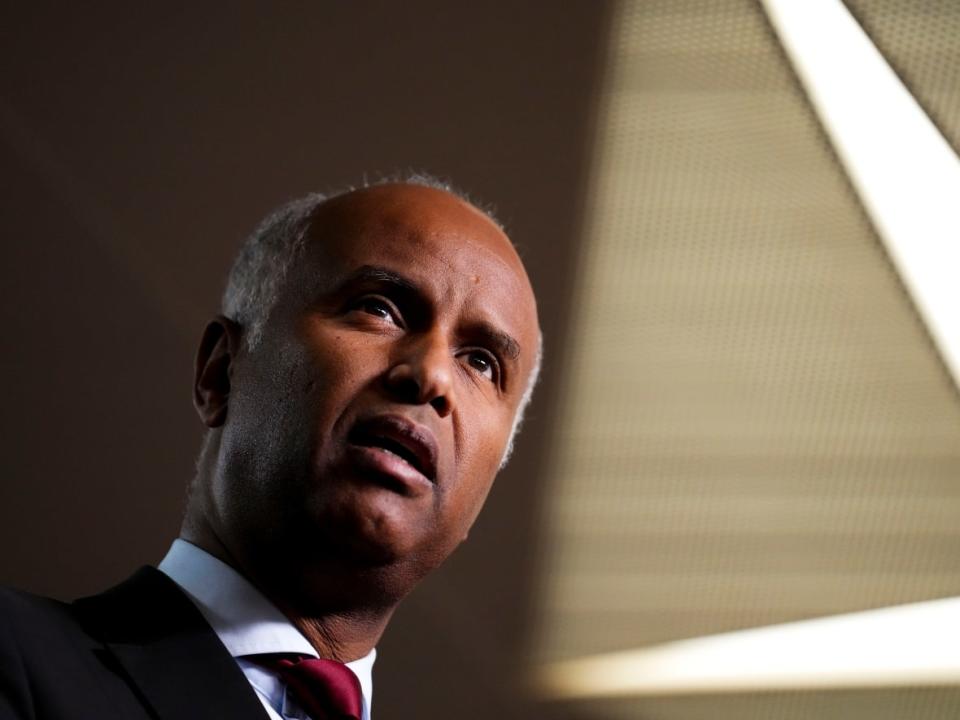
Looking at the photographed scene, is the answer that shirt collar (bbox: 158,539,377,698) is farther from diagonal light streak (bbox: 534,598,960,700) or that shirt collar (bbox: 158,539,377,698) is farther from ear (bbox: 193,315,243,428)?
diagonal light streak (bbox: 534,598,960,700)

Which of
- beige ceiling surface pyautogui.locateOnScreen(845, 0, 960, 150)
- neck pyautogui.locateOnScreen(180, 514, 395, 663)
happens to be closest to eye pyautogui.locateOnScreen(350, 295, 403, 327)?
neck pyautogui.locateOnScreen(180, 514, 395, 663)

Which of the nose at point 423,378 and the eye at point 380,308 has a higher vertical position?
the eye at point 380,308

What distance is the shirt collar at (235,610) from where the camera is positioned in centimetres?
106

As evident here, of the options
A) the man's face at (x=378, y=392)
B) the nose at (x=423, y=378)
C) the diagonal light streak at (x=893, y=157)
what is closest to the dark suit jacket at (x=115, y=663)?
the man's face at (x=378, y=392)

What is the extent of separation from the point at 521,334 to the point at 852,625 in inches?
30.9

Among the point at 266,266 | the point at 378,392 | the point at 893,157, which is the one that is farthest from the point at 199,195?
the point at 893,157

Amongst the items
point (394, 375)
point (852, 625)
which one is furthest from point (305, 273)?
point (852, 625)

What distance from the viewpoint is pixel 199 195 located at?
5.64 ft

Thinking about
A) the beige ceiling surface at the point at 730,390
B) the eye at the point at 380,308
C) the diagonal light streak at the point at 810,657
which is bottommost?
the diagonal light streak at the point at 810,657

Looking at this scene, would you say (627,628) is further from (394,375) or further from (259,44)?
(259,44)

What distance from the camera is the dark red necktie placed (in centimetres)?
104

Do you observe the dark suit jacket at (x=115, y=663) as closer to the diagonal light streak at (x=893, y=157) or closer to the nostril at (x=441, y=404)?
the nostril at (x=441, y=404)

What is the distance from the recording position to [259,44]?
1748 millimetres

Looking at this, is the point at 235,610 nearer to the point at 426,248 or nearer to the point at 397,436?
the point at 397,436
